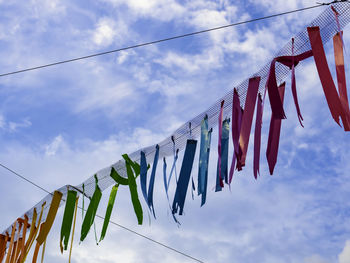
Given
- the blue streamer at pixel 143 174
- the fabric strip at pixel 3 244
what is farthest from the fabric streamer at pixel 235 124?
the fabric strip at pixel 3 244

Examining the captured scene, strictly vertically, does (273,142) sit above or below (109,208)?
below

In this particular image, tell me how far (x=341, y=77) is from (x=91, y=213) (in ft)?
9.54

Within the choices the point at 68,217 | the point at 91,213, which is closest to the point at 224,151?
the point at 91,213

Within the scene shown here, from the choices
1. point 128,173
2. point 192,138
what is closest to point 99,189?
point 128,173

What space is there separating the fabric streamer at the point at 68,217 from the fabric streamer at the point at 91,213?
0.26 meters

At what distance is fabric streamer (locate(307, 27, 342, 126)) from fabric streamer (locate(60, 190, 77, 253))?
3164 millimetres

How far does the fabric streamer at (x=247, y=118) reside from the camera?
10.4 feet

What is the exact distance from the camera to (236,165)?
3213mm

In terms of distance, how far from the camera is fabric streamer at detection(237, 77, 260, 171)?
316cm

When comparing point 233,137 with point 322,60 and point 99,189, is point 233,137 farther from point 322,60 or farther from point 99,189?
point 99,189

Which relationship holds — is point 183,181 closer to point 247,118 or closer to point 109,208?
point 247,118

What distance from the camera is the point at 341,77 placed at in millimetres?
2873

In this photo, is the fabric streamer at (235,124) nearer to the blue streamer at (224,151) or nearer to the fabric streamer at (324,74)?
the blue streamer at (224,151)

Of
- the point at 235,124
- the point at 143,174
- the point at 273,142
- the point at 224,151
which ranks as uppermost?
the point at 143,174
